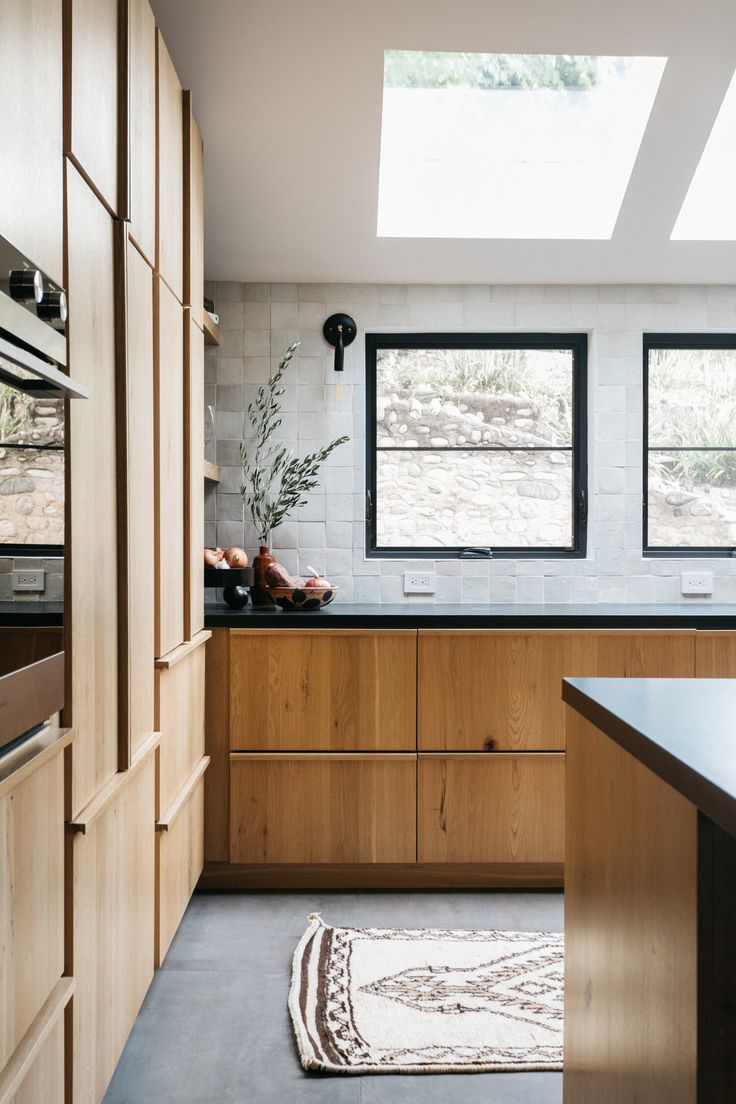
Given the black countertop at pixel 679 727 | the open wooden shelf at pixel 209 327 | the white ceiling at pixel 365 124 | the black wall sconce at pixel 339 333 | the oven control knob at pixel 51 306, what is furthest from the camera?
the black wall sconce at pixel 339 333

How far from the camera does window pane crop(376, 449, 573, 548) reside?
3609mm

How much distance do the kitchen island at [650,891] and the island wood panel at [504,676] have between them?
135 cm

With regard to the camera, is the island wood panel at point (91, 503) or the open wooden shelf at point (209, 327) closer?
the island wood panel at point (91, 503)

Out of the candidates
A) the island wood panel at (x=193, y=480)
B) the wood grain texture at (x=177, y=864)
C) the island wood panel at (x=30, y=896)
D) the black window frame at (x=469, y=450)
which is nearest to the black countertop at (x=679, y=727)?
the island wood panel at (x=30, y=896)

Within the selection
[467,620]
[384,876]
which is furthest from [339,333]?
[384,876]

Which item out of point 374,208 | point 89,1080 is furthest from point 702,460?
point 89,1080

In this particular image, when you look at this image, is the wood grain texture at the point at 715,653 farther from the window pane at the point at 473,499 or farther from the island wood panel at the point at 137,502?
the island wood panel at the point at 137,502

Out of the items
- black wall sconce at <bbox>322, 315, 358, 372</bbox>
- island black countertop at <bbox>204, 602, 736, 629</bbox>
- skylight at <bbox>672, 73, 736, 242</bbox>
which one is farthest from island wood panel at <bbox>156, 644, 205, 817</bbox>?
skylight at <bbox>672, 73, 736, 242</bbox>

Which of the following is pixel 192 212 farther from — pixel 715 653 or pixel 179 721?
pixel 715 653

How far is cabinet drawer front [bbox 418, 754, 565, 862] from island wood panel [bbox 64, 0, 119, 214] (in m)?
1.98

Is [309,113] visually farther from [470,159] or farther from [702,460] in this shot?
[702,460]

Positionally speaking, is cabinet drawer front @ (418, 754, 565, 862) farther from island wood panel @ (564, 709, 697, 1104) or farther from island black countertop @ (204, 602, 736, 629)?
island wood panel @ (564, 709, 697, 1104)

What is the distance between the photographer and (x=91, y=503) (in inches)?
60.5

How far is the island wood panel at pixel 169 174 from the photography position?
Result: 210 centimetres
